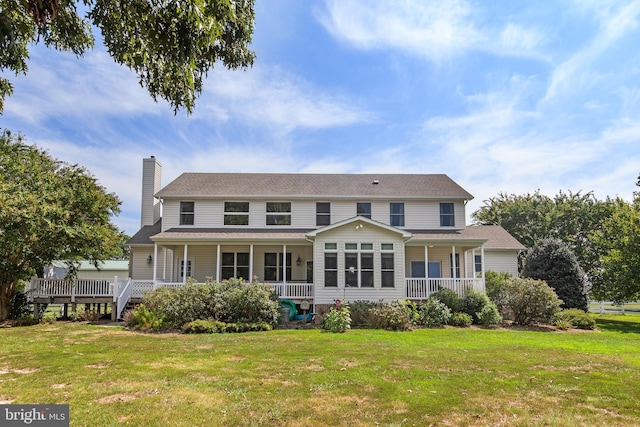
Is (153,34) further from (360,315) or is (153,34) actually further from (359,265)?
(359,265)

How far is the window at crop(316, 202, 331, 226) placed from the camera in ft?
71.0

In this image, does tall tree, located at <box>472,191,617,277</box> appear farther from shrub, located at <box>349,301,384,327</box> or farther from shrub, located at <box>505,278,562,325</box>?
shrub, located at <box>349,301,384,327</box>

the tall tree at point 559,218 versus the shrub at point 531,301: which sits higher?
the tall tree at point 559,218

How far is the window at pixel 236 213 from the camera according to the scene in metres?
21.4

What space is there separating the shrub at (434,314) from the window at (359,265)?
8.59 ft

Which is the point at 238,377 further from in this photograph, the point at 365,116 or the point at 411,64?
the point at 365,116

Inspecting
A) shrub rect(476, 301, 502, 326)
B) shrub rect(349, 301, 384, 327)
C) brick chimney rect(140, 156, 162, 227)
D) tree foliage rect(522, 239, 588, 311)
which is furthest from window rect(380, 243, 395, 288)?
brick chimney rect(140, 156, 162, 227)

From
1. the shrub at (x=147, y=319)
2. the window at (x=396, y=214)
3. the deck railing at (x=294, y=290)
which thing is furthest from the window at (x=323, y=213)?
the shrub at (x=147, y=319)

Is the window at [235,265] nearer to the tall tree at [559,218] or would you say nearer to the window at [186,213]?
the window at [186,213]

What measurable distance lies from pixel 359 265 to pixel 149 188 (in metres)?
12.7

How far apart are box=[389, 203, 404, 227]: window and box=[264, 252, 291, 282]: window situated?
581 cm

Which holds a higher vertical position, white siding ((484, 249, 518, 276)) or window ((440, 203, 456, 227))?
window ((440, 203, 456, 227))

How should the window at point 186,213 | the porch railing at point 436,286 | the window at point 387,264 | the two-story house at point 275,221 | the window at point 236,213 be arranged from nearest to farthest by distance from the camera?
the window at point 387,264
the porch railing at point 436,286
the two-story house at point 275,221
the window at point 186,213
the window at point 236,213

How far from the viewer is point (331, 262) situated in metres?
18.3
